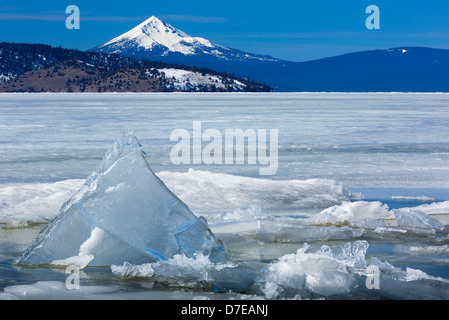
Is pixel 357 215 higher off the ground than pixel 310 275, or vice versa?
pixel 357 215

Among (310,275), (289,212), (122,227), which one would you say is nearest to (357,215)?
(289,212)

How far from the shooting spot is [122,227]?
17.7 ft

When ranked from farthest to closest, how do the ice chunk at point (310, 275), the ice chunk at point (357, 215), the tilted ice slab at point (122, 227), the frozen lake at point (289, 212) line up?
the ice chunk at point (357, 215), the tilted ice slab at point (122, 227), the frozen lake at point (289, 212), the ice chunk at point (310, 275)

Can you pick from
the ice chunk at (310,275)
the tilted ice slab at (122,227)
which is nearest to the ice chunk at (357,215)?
the ice chunk at (310,275)

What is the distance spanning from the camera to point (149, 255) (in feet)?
17.4

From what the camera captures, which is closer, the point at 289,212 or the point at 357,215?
the point at 357,215

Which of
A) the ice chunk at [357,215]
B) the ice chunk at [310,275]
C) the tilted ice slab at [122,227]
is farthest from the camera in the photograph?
the ice chunk at [357,215]

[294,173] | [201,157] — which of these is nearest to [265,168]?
[294,173]

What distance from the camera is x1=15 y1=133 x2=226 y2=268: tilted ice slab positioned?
5375mm

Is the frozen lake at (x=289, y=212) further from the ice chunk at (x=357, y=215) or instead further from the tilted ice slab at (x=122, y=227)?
the tilted ice slab at (x=122, y=227)

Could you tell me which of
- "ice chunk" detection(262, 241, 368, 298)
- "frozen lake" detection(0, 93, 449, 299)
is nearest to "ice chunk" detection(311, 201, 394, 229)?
"frozen lake" detection(0, 93, 449, 299)

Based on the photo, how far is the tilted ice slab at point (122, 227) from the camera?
5.38 metres

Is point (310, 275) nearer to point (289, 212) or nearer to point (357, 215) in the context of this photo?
point (357, 215)

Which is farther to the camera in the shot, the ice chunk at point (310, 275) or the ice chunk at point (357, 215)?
the ice chunk at point (357, 215)
